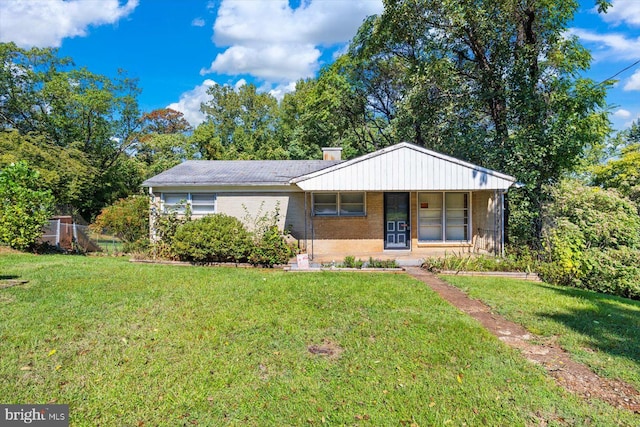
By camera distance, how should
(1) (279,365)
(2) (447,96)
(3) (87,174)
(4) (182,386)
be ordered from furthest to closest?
1. (3) (87,174)
2. (2) (447,96)
3. (1) (279,365)
4. (4) (182,386)

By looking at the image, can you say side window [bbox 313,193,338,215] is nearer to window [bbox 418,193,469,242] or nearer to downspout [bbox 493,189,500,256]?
window [bbox 418,193,469,242]

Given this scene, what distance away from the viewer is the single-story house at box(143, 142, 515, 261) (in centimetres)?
1234

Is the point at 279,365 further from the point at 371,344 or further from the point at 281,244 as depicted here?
the point at 281,244

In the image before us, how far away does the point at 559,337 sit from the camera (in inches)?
224

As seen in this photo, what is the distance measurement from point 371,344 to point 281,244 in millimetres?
7180

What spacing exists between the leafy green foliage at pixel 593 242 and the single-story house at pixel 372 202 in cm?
180

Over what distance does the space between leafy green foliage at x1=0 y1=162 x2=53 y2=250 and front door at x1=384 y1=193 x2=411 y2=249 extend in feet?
41.7

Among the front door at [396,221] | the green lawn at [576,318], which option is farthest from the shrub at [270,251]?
the green lawn at [576,318]

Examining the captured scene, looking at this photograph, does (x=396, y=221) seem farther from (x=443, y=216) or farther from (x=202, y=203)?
(x=202, y=203)

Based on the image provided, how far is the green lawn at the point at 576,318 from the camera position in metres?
4.93

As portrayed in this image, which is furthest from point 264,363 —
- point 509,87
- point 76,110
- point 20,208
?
point 76,110

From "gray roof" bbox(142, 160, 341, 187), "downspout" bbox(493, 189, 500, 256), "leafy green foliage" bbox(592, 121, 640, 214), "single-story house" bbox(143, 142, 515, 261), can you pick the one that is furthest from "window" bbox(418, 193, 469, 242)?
"leafy green foliage" bbox(592, 121, 640, 214)

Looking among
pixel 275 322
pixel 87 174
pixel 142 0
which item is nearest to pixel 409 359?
pixel 275 322

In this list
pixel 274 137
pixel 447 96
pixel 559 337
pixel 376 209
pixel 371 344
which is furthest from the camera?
pixel 274 137
